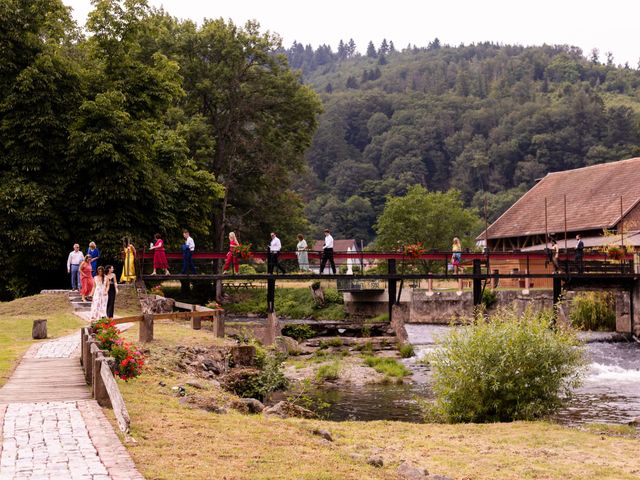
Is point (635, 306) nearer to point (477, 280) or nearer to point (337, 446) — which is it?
point (477, 280)

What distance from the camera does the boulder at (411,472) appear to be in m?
11.7

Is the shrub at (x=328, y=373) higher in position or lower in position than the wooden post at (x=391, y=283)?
lower

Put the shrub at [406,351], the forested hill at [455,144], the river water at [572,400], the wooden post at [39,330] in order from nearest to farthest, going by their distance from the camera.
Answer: the river water at [572,400] < the wooden post at [39,330] < the shrub at [406,351] < the forested hill at [455,144]

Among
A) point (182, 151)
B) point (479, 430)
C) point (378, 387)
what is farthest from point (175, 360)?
point (182, 151)

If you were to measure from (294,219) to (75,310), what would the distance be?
26719 millimetres

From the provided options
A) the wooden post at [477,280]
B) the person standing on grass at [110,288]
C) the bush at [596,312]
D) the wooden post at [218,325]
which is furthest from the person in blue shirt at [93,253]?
the bush at [596,312]

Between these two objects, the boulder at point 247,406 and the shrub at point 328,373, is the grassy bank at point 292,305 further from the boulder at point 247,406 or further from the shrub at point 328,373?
the boulder at point 247,406

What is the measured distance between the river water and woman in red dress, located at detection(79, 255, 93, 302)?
9.65 metres

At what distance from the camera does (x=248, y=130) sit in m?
53.9

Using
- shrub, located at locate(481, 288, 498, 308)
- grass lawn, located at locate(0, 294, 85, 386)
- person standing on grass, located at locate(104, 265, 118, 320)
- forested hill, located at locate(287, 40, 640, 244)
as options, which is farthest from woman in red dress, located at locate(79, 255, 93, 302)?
forested hill, located at locate(287, 40, 640, 244)

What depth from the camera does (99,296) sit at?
76.7 feet

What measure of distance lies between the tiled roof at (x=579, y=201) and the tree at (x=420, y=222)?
776cm

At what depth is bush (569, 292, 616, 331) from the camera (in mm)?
43000

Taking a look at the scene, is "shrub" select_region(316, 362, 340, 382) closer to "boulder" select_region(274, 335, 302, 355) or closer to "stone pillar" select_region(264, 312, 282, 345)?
"boulder" select_region(274, 335, 302, 355)
